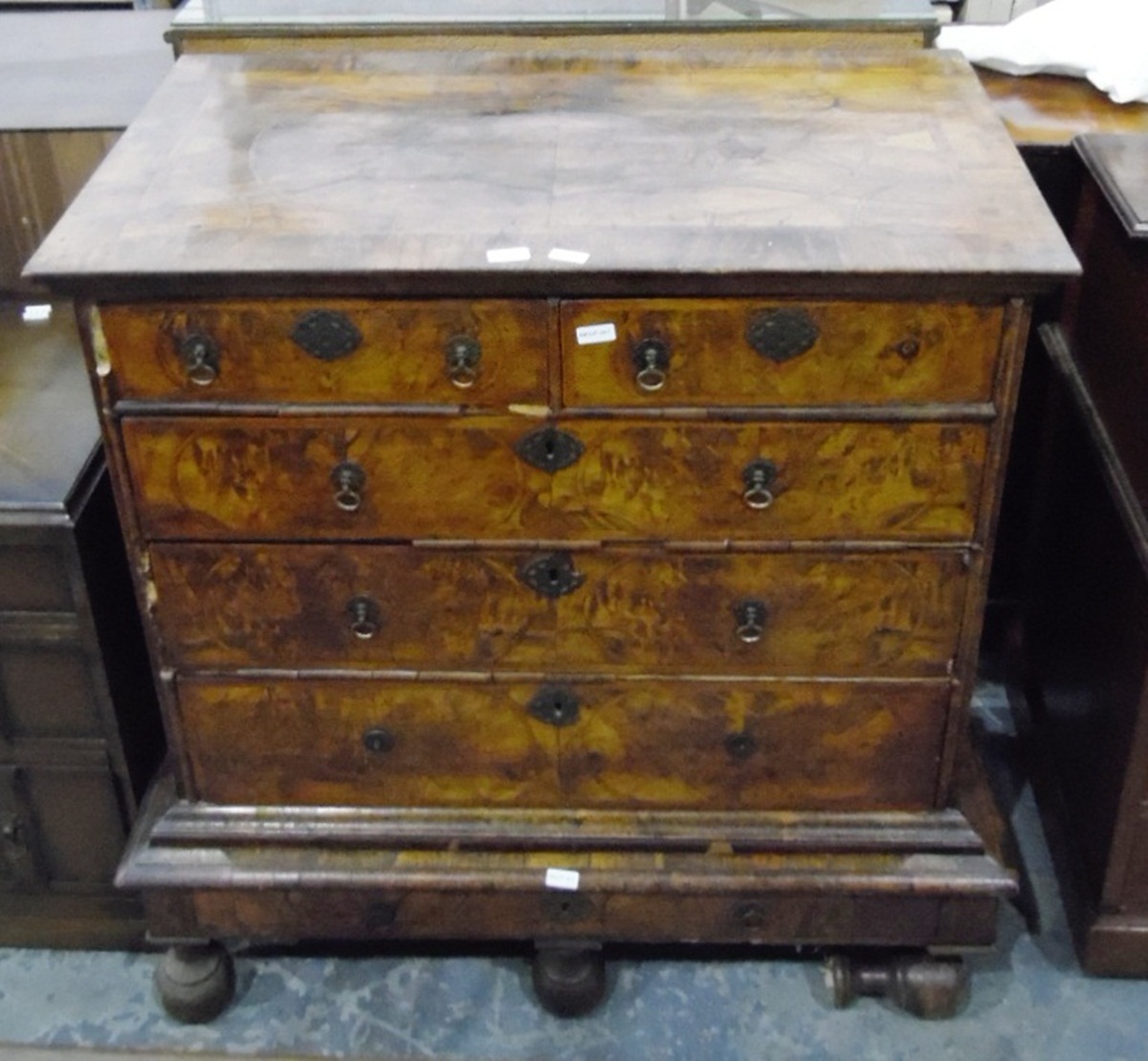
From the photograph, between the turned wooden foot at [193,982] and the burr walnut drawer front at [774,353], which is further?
the turned wooden foot at [193,982]

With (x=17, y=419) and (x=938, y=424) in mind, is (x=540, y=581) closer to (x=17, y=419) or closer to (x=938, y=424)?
(x=938, y=424)

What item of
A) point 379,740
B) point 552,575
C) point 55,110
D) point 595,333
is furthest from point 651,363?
point 55,110

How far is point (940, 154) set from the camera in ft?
4.96

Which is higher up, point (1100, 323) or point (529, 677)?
point (1100, 323)

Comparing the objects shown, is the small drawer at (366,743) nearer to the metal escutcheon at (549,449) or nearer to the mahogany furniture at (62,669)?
the mahogany furniture at (62,669)

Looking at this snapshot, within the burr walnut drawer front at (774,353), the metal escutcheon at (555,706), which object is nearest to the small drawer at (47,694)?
the metal escutcheon at (555,706)

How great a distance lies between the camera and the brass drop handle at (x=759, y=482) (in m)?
1.46

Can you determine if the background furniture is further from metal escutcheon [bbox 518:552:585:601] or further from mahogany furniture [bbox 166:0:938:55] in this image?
metal escutcheon [bbox 518:552:585:601]

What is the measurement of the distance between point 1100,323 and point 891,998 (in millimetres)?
826

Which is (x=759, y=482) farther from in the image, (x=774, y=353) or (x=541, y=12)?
(x=541, y=12)

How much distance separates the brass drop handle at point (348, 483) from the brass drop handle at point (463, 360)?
14cm

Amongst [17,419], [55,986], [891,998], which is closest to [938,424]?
[891,998]

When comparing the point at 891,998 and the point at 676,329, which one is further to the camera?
the point at 891,998

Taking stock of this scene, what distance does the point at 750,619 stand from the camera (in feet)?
5.15
